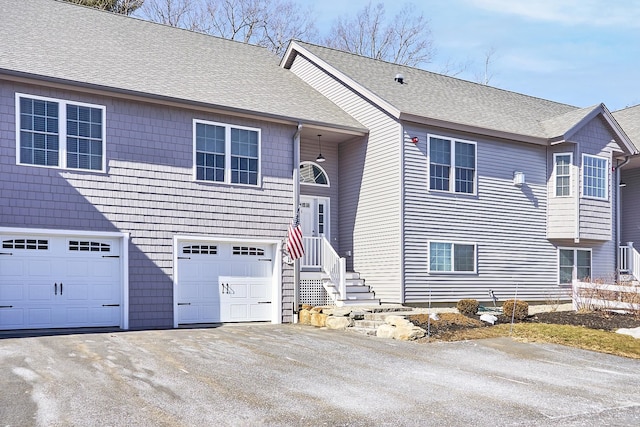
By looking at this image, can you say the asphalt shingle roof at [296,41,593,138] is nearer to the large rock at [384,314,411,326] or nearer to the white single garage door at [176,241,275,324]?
the white single garage door at [176,241,275,324]

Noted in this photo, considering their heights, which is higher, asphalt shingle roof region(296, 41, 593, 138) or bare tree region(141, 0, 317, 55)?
bare tree region(141, 0, 317, 55)

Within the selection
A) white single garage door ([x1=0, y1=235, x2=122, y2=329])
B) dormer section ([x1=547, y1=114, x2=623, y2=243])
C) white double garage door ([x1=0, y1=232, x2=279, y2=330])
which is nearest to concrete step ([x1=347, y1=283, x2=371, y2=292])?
white double garage door ([x1=0, y1=232, x2=279, y2=330])

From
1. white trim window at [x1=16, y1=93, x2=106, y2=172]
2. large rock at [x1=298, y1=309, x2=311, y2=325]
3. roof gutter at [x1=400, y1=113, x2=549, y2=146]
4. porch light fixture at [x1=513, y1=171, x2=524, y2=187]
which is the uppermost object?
roof gutter at [x1=400, y1=113, x2=549, y2=146]

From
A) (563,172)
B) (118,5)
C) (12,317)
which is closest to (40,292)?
(12,317)

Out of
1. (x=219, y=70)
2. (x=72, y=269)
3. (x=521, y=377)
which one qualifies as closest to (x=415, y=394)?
(x=521, y=377)

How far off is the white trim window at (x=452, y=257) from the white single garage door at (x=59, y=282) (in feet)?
26.0

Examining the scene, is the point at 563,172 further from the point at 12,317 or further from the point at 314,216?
the point at 12,317

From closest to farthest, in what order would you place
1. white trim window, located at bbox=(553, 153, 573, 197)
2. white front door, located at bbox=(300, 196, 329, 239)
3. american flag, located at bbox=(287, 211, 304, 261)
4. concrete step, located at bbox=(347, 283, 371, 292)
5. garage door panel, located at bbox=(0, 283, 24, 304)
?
garage door panel, located at bbox=(0, 283, 24, 304)
american flag, located at bbox=(287, 211, 304, 261)
concrete step, located at bbox=(347, 283, 371, 292)
white front door, located at bbox=(300, 196, 329, 239)
white trim window, located at bbox=(553, 153, 573, 197)

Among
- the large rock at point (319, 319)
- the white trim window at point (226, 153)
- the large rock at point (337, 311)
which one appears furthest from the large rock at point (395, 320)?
the white trim window at point (226, 153)

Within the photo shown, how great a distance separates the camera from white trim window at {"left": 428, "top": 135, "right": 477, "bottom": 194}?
16594mm

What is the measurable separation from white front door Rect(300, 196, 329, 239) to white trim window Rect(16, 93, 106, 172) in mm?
6043

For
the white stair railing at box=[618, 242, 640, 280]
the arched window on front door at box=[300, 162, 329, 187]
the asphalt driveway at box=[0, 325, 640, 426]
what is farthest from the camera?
the white stair railing at box=[618, 242, 640, 280]

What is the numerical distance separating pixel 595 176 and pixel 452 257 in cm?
580

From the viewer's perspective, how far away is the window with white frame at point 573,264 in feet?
62.1
